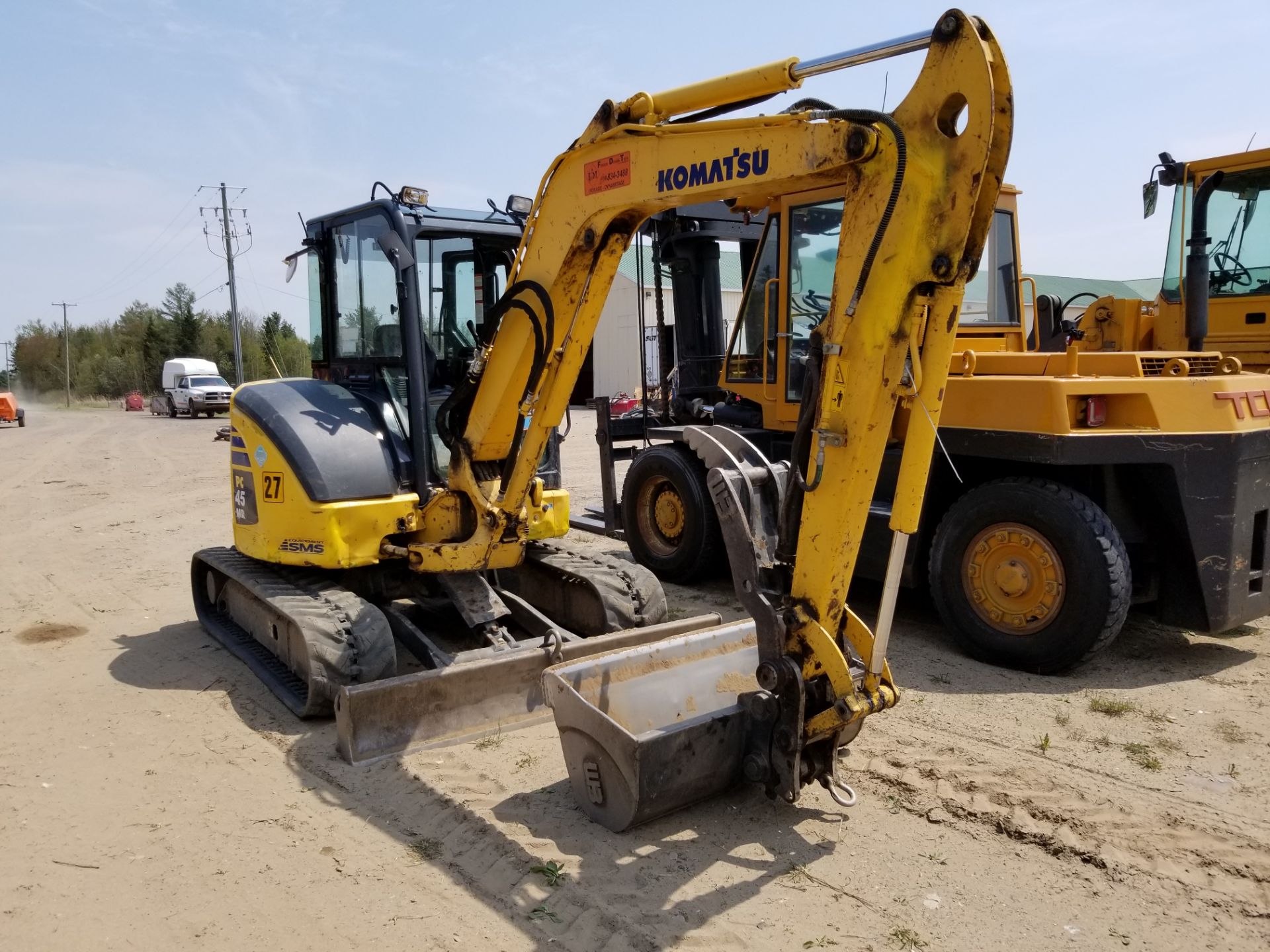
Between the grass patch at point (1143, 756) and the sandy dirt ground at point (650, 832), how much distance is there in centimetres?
2

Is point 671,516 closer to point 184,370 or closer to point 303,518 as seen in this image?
point 303,518

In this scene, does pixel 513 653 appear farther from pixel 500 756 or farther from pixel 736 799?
pixel 736 799

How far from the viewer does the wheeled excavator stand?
129 inches

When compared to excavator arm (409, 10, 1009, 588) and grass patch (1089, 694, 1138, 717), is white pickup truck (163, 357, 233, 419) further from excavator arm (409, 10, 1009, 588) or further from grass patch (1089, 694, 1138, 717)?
grass patch (1089, 694, 1138, 717)

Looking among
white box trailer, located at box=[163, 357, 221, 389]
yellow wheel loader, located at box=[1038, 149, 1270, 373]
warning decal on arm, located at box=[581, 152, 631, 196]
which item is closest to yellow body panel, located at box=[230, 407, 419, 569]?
warning decal on arm, located at box=[581, 152, 631, 196]

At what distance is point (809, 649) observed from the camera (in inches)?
138

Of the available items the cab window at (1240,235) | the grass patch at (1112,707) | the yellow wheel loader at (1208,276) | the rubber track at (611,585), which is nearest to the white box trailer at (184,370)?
the rubber track at (611,585)

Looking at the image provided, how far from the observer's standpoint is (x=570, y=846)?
360cm

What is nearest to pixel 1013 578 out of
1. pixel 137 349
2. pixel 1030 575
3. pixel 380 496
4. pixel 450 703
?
pixel 1030 575

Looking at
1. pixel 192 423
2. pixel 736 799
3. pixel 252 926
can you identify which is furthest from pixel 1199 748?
pixel 192 423

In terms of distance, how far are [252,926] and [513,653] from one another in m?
1.85

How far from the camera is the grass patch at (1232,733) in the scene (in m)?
4.48

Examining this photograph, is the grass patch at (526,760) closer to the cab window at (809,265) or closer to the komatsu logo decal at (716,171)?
the komatsu logo decal at (716,171)

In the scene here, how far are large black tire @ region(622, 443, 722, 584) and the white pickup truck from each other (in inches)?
1221
